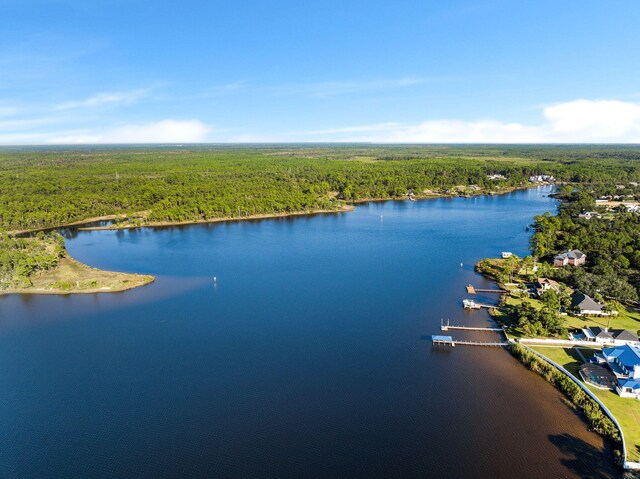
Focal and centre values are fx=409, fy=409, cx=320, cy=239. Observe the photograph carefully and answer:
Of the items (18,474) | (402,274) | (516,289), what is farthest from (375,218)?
(18,474)

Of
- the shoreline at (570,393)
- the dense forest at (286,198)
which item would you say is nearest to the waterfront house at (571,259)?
the dense forest at (286,198)

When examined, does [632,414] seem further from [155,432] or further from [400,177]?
[400,177]

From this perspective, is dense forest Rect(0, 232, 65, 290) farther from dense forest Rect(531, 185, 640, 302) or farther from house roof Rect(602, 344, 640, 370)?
dense forest Rect(531, 185, 640, 302)

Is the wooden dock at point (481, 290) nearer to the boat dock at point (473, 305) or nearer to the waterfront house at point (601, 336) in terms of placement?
the boat dock at point (473, 305)

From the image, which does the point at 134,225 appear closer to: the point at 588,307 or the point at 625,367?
the point at 588,307

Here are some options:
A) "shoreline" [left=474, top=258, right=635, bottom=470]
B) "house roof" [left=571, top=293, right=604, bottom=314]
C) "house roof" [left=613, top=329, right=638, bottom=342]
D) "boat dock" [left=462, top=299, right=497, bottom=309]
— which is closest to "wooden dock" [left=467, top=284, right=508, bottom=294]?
"boat dock" [left=462, top=299, right=497, bottom=309]

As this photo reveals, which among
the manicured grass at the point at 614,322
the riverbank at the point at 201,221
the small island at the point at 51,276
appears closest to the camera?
the manicured grass at the point at 614,322
